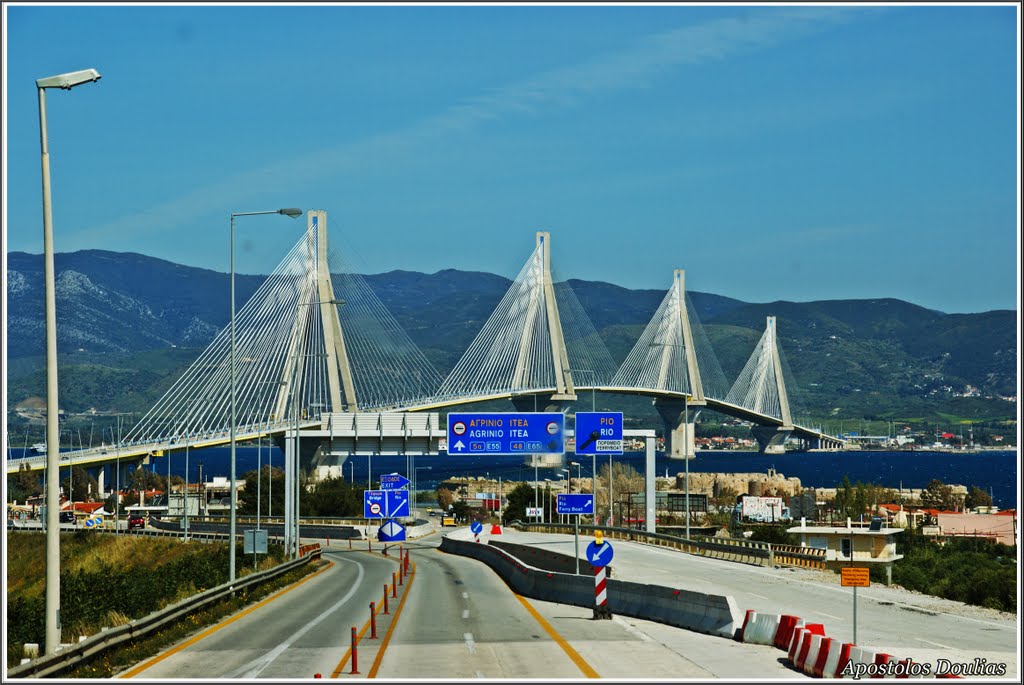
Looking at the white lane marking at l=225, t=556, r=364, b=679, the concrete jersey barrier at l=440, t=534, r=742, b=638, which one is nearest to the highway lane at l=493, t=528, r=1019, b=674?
the concrete jersey barrier at l=440, t=534, r=742, b=638

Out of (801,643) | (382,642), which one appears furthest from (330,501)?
(801,643)

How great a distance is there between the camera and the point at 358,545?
85.6 metres

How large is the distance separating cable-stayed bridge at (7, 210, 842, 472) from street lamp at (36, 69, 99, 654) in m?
49.1

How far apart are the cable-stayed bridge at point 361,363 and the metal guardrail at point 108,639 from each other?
3885cm

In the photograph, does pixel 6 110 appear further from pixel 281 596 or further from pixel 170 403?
pixel 170 403

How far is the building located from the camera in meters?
73.6

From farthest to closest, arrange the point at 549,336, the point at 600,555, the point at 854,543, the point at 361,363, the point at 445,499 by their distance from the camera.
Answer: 1. the point at 445,499
2. the point at 549,336
3. the point at 361,363
4. the point at 854,543
5. the point at 600,555

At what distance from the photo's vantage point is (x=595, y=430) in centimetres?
5900

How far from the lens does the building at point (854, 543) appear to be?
73.6 metres

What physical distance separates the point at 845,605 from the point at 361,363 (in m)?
81.1

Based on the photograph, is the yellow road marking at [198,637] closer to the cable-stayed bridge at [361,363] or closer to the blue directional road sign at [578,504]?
the blue directional road sign at [578,504]

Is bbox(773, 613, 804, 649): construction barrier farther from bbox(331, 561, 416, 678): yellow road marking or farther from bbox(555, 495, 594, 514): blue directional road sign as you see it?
bbox(555, 495, 594, 514): blue directional road sign

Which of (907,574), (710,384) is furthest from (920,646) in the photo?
(710,384)

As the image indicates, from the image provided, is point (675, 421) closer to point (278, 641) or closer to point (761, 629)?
point (761, 629)
